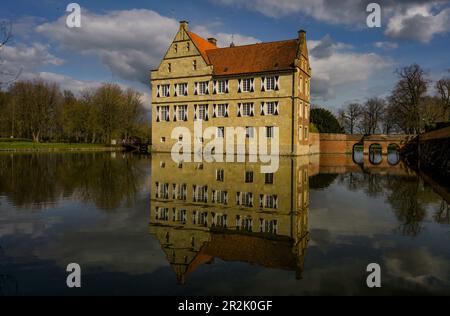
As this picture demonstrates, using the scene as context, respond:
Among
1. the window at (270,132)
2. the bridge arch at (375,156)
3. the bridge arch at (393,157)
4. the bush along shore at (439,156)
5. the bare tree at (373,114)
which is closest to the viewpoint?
the bush along shore at (439,156)

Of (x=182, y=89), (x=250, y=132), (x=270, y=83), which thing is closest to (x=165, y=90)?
(x=182, y=89)

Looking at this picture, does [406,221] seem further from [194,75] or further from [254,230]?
[194,75]

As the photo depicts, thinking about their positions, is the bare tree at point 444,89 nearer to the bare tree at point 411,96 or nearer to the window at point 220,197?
the bare tree at point 411,96

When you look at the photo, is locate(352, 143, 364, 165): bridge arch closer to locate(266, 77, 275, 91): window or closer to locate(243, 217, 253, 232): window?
locate(266, 77, 275, 91): window

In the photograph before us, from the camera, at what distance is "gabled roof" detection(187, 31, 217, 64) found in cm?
4266

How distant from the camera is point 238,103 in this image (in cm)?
4025

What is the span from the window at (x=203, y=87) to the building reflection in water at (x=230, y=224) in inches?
→ 1116

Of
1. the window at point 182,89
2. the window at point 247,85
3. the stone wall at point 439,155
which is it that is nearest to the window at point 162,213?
the stone wall at point 439,155

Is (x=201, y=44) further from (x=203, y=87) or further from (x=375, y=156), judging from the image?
(x=375, y=156)

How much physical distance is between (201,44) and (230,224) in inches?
1561

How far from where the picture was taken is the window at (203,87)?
4184 centimetres

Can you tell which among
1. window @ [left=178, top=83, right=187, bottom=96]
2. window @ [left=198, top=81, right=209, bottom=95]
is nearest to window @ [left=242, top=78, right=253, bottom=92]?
window @ [left=198, top=81, right=209, bottom=95]

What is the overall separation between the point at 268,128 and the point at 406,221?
30029mm
